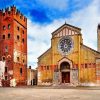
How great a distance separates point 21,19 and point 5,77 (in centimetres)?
1256

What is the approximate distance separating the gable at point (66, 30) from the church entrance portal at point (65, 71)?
5693 mm

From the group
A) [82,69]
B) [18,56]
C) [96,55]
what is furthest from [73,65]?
[18,56]

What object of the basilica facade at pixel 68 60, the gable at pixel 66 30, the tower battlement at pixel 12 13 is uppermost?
the tower battlement at pixel 12 13

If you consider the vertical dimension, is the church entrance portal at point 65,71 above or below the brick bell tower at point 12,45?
below

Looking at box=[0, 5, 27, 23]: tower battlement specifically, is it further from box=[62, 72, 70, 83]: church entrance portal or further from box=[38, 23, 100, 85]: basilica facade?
box=[62, 72, 70, 83]: church entrance portal

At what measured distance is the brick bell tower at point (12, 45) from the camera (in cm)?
4562

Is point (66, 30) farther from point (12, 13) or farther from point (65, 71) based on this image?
point (12, 13)

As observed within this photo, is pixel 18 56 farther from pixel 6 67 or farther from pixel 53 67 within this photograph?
pixel 53 67

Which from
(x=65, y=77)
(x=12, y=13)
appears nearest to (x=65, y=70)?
(x=65, y=77)

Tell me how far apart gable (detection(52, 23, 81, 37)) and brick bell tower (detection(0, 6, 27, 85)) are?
7433 mm

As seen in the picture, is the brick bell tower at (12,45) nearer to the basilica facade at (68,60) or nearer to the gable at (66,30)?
the basilica facade at (68,60)

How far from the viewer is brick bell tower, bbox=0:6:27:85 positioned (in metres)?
45.6

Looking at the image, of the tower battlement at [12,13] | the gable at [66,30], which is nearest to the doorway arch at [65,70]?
the gable at [66,30]

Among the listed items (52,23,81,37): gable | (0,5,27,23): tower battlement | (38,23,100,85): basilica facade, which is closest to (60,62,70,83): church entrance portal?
(38,23,100,85): basilica facade
